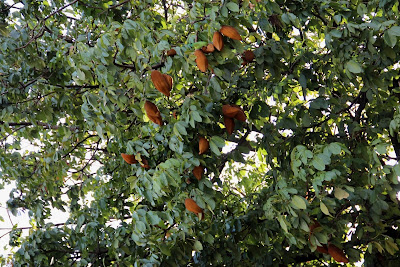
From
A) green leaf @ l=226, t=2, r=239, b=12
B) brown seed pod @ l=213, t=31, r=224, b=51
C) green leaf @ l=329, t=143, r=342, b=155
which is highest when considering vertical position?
green leaf @ l=226, t=2, r=239, b=12

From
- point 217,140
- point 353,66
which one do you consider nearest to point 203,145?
point 217,140

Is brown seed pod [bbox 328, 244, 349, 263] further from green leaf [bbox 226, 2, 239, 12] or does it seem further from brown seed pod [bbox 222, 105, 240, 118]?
green leaf [bbox 226, 2, 239, 12]

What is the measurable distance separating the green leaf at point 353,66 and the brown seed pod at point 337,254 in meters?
0.76

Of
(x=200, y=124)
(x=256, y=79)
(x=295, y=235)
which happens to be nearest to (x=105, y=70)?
(x=200, y=124)

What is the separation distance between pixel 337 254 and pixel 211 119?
787 mm

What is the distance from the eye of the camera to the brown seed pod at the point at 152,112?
6.27ft

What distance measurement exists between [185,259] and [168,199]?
1.03 ft

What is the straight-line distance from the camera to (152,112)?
6.28 ft

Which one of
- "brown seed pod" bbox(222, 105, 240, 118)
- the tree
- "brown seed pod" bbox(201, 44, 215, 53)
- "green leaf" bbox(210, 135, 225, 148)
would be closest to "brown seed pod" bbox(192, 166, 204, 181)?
the tree

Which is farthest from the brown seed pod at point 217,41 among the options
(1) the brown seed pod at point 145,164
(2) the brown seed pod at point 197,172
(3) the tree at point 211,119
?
(1) the brown seed pod at point 145,164

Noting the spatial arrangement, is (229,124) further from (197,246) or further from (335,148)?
(197,246)

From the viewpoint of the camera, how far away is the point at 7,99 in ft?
8.59

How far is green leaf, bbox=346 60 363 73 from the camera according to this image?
1.97 meters

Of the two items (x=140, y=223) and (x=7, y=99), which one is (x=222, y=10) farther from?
(x=7, y=99)
